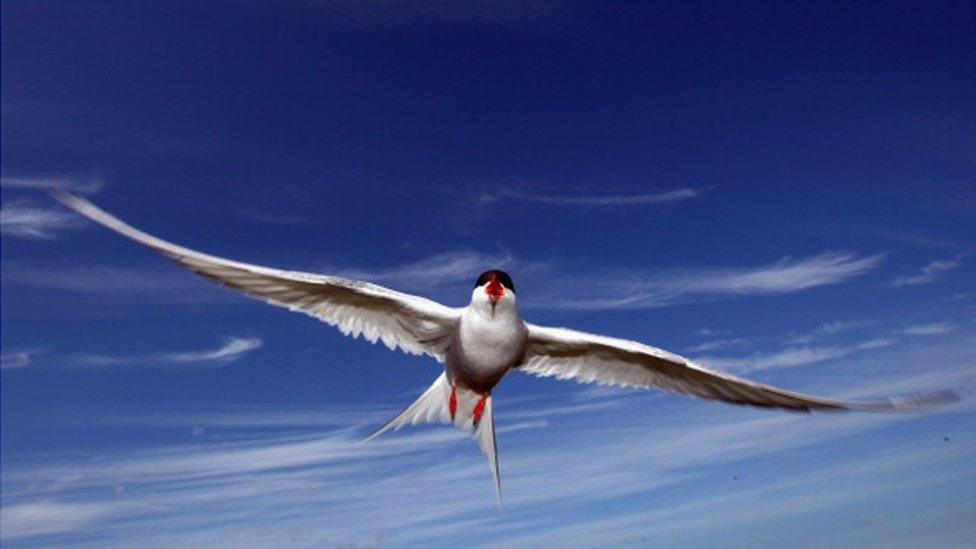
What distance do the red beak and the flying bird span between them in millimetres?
14

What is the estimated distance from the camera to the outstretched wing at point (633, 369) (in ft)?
35.1

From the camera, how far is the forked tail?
11555 millimetres

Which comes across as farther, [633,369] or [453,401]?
[633,369]

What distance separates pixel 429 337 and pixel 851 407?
588 cm

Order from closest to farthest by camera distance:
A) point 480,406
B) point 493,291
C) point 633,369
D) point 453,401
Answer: point 493,291
point 453,401
point 480,406
point 633,369

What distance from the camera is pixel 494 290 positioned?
10523 millimetres

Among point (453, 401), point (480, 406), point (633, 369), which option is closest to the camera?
point (453, 401)

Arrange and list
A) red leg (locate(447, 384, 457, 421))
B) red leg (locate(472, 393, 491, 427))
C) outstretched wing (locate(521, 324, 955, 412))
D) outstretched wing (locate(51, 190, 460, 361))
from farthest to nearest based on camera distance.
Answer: red leg (locate(472, 393, 491, 427)) → red leg (locate(447, 384, 457, 421)) → outstretched wing (locate(521, 324, 955, 412)) → outstretched wing (locate(51, 190, 460, 361))

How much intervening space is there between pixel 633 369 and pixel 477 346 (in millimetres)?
3239

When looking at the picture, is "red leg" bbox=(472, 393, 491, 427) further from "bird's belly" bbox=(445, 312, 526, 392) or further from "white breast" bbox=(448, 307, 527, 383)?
"white breast" bbox=(448, 307, 527, 383)

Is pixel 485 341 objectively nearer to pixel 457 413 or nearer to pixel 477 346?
pixel 477 346

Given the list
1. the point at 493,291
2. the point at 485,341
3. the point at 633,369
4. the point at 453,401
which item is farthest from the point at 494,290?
the point at 633,369

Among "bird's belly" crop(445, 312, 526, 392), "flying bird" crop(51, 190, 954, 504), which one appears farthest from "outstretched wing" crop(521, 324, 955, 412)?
"bird's belly" crop(445, 312, 526, 392)

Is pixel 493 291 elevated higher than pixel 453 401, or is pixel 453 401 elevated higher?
pixel 493 291
